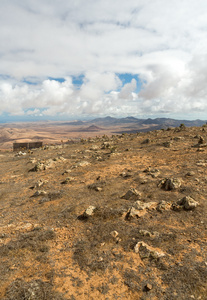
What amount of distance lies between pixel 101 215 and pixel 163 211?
3845 mm

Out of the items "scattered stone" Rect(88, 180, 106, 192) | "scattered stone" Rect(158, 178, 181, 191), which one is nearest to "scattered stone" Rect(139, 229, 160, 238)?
"scattered stone" Rect(158, 178, 181, 191)

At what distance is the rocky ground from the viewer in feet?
18.6

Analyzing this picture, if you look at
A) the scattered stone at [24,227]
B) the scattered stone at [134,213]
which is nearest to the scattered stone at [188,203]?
the scattered stone at [134,213]

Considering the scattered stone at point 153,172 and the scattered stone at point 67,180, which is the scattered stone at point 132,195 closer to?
the scattered stone at point 153,172

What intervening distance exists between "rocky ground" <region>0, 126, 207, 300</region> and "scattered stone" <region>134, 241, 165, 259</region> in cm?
4

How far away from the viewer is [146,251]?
6957 mm

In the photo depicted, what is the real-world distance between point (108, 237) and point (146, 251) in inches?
78.1

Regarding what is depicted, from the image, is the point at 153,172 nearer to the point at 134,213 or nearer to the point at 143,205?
the point at 143,205

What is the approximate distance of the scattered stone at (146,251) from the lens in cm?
670

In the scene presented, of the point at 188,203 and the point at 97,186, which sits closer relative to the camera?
the point at 188,203

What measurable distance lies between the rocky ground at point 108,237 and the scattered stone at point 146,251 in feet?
0.13

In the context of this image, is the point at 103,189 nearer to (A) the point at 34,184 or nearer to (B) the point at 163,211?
(B) the point at 163,211

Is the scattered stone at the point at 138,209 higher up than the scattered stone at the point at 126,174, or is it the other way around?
the scattered stone at the point at 126,174

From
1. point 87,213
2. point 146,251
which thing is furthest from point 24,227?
point 146,251
